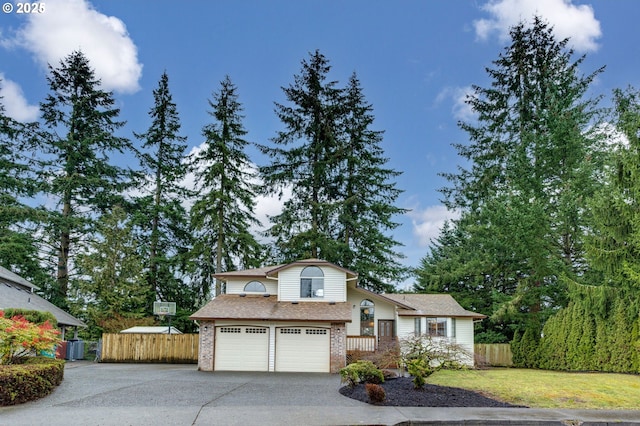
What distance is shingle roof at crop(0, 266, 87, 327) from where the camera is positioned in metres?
22.2

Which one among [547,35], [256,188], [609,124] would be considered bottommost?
[256,188]

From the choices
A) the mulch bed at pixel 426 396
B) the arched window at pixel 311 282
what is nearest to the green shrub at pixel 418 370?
the mulch bed at pixel 426 396

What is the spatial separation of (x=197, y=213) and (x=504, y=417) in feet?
77.8

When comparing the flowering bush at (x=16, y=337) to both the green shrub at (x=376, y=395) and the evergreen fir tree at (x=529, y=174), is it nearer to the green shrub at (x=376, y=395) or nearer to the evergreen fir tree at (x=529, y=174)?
the green shrub at (x=376, y=395)

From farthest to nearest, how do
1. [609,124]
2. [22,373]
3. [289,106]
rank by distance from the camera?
[289,106], [609,124], [22,373]

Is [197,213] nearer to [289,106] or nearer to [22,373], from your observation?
[289,106]

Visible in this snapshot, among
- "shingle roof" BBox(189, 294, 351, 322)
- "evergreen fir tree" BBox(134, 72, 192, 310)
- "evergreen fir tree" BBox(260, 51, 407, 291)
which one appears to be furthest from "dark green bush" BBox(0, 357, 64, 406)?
"evergreen fir tree" BBox(134, 72, 192, 310)

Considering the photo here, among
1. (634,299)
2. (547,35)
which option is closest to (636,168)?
(634,299)

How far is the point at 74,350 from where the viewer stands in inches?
943

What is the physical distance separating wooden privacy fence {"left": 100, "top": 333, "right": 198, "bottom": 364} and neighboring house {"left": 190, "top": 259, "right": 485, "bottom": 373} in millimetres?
4001

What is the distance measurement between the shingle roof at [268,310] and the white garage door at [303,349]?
0.74m

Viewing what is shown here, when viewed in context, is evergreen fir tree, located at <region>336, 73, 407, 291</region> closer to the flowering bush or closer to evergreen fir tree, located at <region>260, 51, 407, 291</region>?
evergreen fir tree, located at <region>260, 51, 407, 291</region>

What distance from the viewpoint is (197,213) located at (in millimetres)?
29438

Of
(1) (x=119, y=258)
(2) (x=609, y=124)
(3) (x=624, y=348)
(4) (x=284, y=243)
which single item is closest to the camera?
(3) (x=624, y=348)
